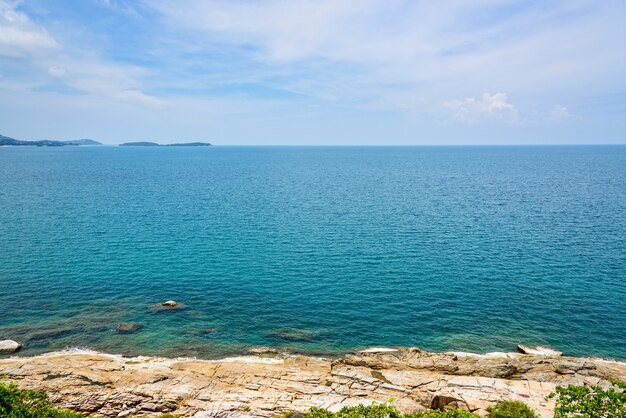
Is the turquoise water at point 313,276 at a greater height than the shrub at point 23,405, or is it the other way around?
the shrub at point 23,405

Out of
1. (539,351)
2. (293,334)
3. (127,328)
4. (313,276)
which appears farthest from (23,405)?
(539,351)

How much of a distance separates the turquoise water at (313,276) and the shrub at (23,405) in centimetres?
2086

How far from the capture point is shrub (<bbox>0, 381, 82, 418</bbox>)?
28.6m

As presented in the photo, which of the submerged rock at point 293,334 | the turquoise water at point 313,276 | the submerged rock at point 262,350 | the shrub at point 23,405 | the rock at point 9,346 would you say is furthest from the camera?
the turquoise water at point 313,276

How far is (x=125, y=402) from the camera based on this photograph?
38438mm

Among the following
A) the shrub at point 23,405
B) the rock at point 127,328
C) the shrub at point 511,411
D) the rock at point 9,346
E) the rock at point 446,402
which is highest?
the shrub at point 23,405

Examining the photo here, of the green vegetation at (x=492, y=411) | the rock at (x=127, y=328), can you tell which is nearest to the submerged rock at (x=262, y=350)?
the rock at (x=127, y=328)

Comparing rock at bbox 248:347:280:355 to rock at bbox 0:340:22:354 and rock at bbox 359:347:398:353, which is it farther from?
rock at bbox 0:340:22:354

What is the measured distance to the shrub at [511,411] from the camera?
31.7 m

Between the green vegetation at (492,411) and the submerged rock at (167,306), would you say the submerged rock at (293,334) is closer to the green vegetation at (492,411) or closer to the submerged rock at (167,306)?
the submerged rock at (167,306)

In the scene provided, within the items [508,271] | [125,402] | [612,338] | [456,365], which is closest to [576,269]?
[508,271]

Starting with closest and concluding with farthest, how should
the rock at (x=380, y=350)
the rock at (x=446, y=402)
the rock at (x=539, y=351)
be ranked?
the rock at (x=446, y=402), the rock at (x=539, y=351), the rock at (x=380, y=350)

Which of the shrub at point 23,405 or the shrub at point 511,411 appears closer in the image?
the shrub at point 23,405

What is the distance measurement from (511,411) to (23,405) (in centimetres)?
3771
